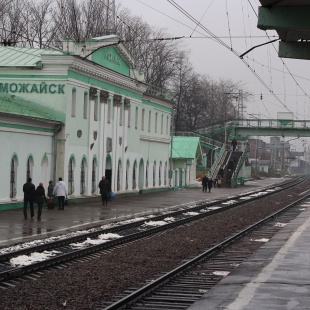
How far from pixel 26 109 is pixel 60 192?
4672mm

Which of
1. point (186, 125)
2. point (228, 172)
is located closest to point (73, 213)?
point (228, 172)

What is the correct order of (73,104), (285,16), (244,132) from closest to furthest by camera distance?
(285,16)
(73,104)
(244,132)

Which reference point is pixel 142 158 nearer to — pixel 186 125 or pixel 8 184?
pixel 8 184

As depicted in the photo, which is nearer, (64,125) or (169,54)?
(64,125)

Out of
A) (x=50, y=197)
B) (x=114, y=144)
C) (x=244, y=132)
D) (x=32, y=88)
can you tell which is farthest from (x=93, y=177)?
(x=244, y=132)

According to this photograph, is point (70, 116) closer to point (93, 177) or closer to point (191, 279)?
point (93, 177)

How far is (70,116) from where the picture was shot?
122ft

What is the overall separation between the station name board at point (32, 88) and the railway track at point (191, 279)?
15.0 meters

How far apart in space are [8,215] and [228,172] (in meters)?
45.7

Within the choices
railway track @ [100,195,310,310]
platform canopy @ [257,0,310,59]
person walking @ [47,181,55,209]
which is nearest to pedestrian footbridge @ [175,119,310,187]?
person walking @ [47,181,55,209]

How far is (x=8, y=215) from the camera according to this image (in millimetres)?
28969

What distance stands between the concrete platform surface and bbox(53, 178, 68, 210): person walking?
13490 mm

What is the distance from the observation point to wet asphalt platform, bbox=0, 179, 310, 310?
11711 millimetres

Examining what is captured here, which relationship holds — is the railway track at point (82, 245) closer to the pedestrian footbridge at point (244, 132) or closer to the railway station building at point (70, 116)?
the railway station building at point (70, 116)
